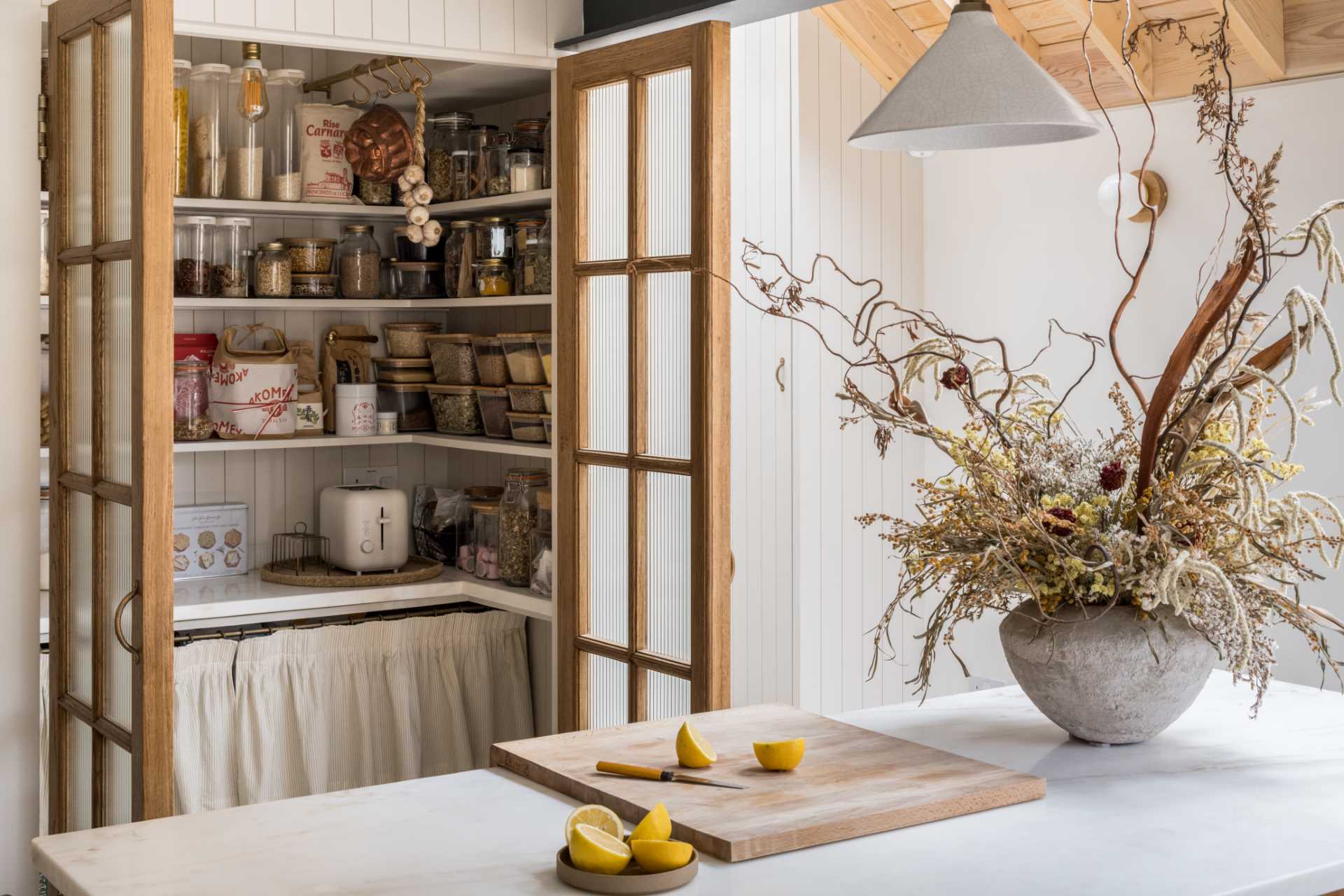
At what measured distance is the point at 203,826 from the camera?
1.59m

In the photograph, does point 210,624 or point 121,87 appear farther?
point 210,624

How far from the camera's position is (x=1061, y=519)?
6.06 feet

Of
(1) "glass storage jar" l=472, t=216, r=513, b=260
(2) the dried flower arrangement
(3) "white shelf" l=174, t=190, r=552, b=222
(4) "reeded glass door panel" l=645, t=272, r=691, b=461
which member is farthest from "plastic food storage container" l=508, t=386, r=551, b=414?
(2) the dried flower arrangement

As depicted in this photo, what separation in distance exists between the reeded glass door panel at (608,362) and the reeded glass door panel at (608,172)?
79 millimetres

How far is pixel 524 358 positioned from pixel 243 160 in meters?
0.90

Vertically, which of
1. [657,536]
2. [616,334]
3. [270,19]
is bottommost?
[657,536]

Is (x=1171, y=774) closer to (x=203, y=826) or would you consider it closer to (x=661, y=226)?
(x=203, y=826)

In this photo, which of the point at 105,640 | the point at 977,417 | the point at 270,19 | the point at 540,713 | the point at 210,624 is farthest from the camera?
the point at 540,713

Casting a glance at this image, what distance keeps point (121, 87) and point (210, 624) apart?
152cm

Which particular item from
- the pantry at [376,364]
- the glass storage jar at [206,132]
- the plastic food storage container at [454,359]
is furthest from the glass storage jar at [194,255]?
the plastic food storage container at [454,359]

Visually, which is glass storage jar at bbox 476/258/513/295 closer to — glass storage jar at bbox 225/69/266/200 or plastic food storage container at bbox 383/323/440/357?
plastic food storage container at bbox 383/323/440/357

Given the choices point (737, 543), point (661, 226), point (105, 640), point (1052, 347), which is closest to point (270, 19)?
point (661, 226)

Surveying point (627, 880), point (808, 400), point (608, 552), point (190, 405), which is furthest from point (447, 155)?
point (627, 880)

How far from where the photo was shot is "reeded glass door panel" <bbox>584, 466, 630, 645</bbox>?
10.1 ft
